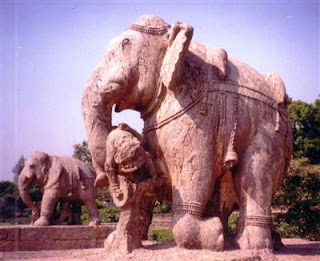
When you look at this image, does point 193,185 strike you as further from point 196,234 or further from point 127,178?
point 127,178

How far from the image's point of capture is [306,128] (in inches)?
558

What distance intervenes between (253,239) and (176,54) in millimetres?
1567

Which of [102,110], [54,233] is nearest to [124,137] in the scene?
[102,110]

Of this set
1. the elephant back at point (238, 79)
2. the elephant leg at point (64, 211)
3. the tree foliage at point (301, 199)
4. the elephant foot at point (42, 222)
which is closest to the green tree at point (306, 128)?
the tree foliage at point (301, 199)

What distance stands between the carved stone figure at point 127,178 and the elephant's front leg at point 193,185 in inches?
9.0

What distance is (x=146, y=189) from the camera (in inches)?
134

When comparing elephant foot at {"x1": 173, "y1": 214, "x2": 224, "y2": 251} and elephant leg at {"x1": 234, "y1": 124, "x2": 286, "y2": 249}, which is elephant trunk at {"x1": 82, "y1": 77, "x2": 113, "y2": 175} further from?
elephant leg at {"x1": 234, "y1": 124, "x2": 286, "y2": 249}

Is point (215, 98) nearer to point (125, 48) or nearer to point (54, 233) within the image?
point (125, 48)

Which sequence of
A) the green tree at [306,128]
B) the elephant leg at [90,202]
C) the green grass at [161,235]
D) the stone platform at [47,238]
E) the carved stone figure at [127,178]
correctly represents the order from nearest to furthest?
the carved stone figure at [127,178] < the stone platform at [47,238] < the elephant leg at [90,202] < the green grass at [161,235] < the green tree at [306,128]

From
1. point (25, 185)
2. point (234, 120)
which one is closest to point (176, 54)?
point (234, 120)

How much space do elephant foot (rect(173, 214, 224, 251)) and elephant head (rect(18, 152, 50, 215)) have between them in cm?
713

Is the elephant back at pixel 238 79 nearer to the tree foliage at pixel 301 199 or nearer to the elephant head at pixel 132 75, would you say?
the elephant head at pixel 132 75

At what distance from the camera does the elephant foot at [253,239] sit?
3.40 m

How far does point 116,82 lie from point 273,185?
5.12ft
